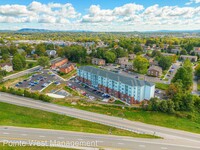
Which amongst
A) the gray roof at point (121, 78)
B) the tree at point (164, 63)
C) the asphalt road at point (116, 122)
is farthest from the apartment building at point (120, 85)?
the tree at point (164, 63)

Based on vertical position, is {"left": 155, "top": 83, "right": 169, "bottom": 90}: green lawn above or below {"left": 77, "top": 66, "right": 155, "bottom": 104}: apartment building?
below

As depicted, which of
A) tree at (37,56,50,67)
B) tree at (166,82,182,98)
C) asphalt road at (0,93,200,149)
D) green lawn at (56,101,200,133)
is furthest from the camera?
tree at (37,56,50,67)

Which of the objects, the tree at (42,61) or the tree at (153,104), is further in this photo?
the tree at (42,61)

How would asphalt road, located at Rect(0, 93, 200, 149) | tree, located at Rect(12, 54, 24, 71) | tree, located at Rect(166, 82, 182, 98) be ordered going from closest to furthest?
asphalt road, located at Rect(0, 93, 200, 149) < tree, located at Rect(166, 82, 182, 98) < tree, located at Rect(12, 54, 24, 71)

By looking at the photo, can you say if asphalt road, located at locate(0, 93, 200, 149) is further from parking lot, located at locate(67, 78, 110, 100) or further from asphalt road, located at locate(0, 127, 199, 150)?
parking lot, located at locate(67, 78, 110, 100)

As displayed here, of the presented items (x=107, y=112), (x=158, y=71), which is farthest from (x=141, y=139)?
(x=158, y=71)

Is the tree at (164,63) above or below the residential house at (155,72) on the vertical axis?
above

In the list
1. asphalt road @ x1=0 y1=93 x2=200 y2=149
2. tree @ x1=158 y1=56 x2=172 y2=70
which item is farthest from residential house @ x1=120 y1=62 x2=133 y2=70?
asphalt road @ x1=0 y1=93 x2=200 y2=149

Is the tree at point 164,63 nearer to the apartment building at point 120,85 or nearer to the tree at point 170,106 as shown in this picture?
the apartment building at point 120,85
